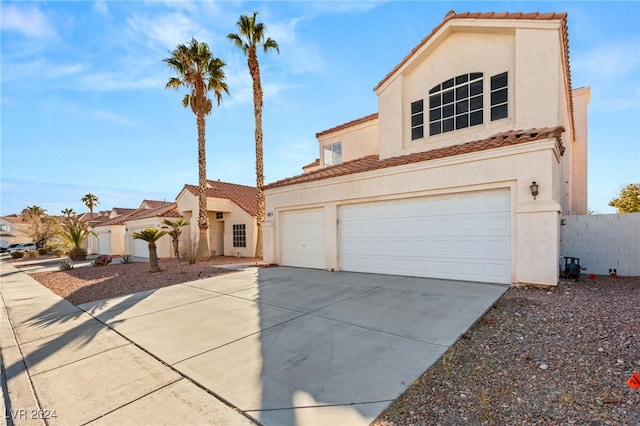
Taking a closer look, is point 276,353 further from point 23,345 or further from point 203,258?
point 203,258

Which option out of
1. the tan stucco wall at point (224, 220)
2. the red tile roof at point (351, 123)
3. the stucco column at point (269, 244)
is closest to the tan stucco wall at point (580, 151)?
the red tile roof at point (351, 123)

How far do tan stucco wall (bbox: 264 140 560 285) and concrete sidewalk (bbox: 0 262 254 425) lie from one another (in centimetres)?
757

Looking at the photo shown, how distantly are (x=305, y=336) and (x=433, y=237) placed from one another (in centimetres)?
571

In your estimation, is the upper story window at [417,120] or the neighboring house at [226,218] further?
the neighboring house at [226,218]

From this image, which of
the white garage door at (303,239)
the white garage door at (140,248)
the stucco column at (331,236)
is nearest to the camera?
the stucco column at (331,236)

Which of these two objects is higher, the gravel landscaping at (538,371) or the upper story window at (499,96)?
the upper story window at (499,96)

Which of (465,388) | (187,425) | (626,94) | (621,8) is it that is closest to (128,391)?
(187,425)

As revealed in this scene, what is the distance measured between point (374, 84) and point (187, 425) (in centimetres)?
1278

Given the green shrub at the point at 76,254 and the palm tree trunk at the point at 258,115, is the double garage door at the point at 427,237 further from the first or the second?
the green shrub at the point at 76,254

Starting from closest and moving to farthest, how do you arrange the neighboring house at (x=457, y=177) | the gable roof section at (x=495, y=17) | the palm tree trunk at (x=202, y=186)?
the neighboring house at (x=457, y=177) → the gable roof section at (x=495, y=17) → the palm tree trunk at (x=202, y=186)

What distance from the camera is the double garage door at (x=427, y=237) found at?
7.90 m

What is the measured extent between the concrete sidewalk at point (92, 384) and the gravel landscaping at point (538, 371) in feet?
6.72

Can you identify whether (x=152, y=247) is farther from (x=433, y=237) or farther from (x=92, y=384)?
(x=433, y=237)

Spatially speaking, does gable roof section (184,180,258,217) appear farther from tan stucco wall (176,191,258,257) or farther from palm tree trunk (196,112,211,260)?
palm tree trunk (196,112,211,260)
